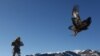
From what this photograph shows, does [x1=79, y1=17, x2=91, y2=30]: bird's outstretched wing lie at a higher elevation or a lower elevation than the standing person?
lower

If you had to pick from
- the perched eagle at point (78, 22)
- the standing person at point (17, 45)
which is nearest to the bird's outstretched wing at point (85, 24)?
the perched eagle at point (78, 22)

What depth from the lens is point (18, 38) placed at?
48719 millimetres

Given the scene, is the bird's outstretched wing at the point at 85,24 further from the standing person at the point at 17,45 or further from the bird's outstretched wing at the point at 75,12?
the standing person at the point at 17,45

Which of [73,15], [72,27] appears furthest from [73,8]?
[72,27]

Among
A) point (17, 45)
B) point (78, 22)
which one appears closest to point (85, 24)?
point (78, 22)

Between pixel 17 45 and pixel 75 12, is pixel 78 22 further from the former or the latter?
pixel 17 45

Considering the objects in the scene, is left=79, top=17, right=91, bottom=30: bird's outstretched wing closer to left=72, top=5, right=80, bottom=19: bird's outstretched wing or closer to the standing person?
left=72, top=5, right=80, bottom=19: bird's outstretched wing

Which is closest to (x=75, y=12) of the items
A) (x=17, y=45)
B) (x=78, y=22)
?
(x=78, y=22)

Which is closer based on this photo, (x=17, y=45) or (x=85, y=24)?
(x=85, y=24)

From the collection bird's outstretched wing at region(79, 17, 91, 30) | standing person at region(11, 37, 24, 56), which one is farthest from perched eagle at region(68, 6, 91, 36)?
standing person at region(11, 37, 24, 56)

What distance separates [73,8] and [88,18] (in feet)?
3.10

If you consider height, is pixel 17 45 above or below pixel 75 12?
above

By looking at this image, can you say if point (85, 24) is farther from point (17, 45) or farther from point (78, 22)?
point (17, 45)

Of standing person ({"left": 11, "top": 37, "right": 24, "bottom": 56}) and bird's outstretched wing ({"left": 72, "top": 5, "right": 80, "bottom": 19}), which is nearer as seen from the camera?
bird's outstretched wing ({"left": 72, "top": 5, "right": 80, "bottom": 19})
